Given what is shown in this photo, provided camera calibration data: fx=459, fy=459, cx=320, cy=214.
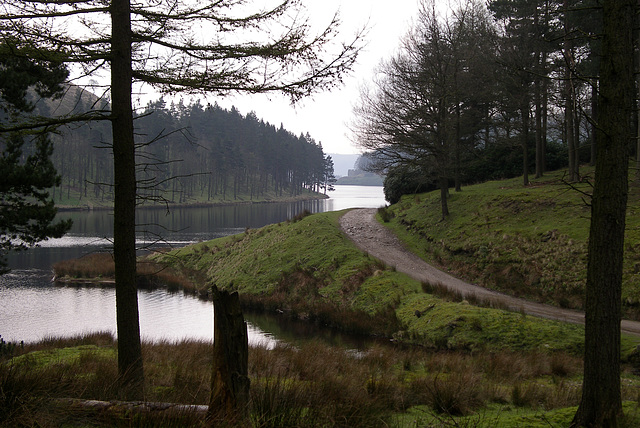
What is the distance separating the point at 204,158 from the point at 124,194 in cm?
9987

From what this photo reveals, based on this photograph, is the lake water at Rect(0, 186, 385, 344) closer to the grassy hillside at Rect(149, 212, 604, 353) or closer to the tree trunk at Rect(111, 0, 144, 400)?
the grassy hillside at Rect(149, 212, 604, 353)

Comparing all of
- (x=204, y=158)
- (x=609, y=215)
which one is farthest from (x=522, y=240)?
(x=204, y=158)

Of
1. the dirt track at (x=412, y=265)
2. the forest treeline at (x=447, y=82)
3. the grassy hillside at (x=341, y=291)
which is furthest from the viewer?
the forest treeline at (x=447, y=82)

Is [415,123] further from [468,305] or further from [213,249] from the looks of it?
[213,249]

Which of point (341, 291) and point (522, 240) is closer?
point (522, 240)

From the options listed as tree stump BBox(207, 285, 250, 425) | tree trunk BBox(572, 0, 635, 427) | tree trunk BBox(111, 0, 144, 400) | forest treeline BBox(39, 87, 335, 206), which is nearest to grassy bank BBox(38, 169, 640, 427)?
tree stump BBox(207, 285, 250, 425)

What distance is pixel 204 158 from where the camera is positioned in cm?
10256

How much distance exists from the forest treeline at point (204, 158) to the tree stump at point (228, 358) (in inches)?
2710

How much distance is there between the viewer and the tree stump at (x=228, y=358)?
4.45m

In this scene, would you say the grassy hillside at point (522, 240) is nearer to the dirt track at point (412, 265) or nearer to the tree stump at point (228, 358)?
the dirt track at point (412, 265)

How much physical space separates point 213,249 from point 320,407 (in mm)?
29100

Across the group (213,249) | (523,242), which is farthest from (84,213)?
(523,242)

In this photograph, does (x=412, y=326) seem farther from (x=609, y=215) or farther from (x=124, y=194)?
(x=124, y=194)

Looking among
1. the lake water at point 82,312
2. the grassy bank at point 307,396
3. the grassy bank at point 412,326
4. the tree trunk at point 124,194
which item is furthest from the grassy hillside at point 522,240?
the tree trunk at point 124,194
